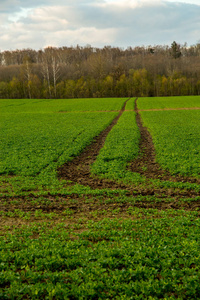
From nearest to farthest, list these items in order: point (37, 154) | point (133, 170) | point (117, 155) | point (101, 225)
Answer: point (101, 225)
point (133, 170)
point (117, 155)
point (37, 154)

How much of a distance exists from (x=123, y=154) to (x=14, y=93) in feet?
424

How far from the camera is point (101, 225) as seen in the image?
37.4ft

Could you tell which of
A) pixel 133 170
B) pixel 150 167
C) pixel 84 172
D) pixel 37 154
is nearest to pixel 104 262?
pixel 84 172

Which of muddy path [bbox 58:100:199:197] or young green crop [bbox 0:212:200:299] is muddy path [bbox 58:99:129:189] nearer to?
muddy path [bbox 58:100:199:197]

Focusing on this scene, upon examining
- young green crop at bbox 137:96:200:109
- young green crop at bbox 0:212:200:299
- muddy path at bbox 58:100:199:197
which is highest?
young green crop at bbox 137:96:200:109

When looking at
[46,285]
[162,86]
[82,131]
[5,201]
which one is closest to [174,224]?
[46,285]

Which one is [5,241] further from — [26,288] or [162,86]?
[162,86]

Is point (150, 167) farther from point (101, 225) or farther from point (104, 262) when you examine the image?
point (104, 262)

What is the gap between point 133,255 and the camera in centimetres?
898

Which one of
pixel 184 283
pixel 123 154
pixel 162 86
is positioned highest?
pixel 162 86

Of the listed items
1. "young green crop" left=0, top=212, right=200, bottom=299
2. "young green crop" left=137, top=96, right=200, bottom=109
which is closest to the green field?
"young green crop" left=0, top=212, right=200, bottom=299

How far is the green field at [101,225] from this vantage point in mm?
7594

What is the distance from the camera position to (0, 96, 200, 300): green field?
7.59 meters

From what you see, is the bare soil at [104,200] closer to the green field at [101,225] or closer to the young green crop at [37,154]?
the green field at [101,225]
